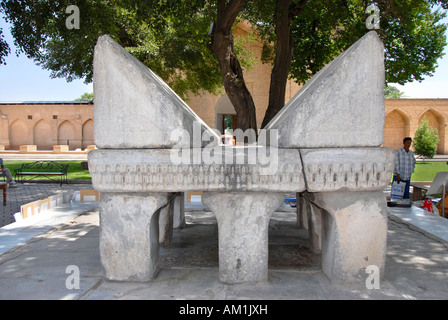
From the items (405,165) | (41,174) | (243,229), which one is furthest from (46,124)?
(243,229)

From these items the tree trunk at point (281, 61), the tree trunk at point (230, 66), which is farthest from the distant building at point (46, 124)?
the tree trunk at point (230, 66)

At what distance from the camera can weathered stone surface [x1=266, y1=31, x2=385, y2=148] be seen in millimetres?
2885

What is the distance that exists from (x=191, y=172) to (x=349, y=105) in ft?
4.47

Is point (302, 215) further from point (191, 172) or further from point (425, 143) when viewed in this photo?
point (425, 143)

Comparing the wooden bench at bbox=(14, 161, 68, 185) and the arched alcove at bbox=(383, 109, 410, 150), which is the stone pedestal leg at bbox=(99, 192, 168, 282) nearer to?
the wooden bench at bbox=(14, 161, 68, 185)

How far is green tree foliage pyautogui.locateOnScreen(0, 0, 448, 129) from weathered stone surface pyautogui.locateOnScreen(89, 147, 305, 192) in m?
4.45

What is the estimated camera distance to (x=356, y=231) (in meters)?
2.95

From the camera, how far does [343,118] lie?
291cm

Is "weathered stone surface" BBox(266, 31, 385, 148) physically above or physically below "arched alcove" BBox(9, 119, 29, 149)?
below

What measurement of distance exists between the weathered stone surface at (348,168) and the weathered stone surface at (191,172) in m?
0.10

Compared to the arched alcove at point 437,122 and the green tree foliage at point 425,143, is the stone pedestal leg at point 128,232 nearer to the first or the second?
the green tree foliage at point 425,143

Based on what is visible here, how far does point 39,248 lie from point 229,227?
2.39 meters

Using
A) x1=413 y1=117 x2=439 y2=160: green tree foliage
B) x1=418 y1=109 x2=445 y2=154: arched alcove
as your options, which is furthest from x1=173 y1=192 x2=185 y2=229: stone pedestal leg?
x1=418 y1=109 x2=445 y2=154: arched alcove

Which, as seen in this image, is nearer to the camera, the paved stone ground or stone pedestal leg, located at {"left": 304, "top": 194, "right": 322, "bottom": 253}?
stone pedestal leg, located at {"left": 304, "top": 194, "right": 322, "bottom": 253}
